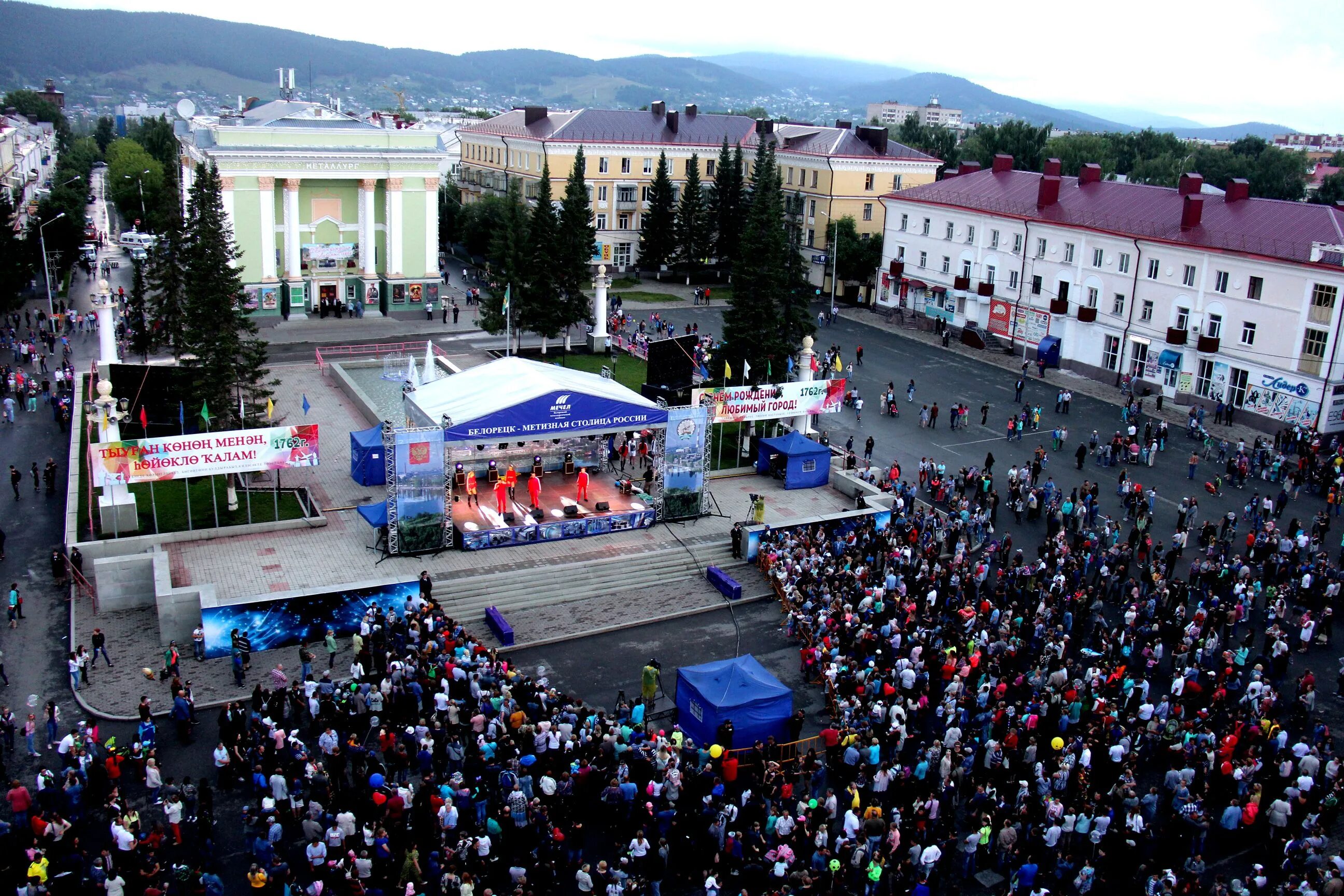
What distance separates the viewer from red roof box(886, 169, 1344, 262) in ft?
140

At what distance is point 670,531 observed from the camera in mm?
28672

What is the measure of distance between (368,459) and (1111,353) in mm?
34502

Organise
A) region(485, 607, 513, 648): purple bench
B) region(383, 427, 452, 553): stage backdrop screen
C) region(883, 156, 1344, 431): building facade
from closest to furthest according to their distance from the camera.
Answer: region(485, 607, 513, 648): purple bench
region(383, 427, 452, 553): stage backdrop screen
region(883, 156, 1344, 431): building facade

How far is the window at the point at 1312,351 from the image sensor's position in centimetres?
4044

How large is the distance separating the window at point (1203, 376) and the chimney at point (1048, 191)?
12.7 m

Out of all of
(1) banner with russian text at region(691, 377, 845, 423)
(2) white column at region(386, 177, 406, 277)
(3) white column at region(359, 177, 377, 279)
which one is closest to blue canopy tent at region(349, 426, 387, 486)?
(1) banner with russian text at region(691, 377, 845, 423)

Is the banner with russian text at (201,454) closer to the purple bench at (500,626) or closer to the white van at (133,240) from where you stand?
the purple bench at (500,626)

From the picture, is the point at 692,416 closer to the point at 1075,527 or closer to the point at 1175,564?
the point at 1075,527

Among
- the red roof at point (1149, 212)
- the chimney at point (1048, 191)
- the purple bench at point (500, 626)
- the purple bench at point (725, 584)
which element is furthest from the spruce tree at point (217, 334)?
the chimney at point (1048, 191)

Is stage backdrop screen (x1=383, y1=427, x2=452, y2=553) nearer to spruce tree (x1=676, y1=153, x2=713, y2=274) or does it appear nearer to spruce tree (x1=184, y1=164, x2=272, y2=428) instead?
spruce tree (x1=184, y1=164, x2=272, y2=428)

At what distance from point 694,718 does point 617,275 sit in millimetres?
54309

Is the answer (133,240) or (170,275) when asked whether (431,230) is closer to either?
(170,275)

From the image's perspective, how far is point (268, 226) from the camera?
52.4m

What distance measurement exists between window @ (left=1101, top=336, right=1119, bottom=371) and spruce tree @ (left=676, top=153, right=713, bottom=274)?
27653 mm
